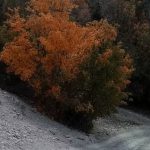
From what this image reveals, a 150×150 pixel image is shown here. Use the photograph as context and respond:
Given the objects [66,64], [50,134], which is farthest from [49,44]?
[50,134]

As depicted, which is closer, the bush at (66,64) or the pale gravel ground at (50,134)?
the pale gravel ground at (50,134)

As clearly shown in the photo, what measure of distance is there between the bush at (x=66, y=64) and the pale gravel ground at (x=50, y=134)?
1.37m

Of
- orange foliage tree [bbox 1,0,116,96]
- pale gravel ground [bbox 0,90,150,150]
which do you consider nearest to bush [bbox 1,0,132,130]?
orange foliage tree [bbox 1,0,116,96]

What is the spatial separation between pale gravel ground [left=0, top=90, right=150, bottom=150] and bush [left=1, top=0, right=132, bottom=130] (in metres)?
1.37

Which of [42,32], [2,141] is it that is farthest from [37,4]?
[2,141]

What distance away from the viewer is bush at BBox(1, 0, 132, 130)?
30.8 meters

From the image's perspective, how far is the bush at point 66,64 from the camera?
3083 centimetres

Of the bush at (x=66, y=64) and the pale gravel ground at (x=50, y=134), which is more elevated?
the bush at (x=66, y=64)

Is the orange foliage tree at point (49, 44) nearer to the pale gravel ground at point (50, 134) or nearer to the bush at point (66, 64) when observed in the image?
the bush at point (66, 64)

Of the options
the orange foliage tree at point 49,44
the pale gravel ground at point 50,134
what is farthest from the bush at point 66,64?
the pale gravel ground at point 50,134

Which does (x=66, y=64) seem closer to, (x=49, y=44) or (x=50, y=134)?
(x=49, y=44)

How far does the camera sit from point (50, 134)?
1077 inches

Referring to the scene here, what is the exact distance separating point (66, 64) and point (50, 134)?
5005mm

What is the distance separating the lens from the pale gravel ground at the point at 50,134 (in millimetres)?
24328
